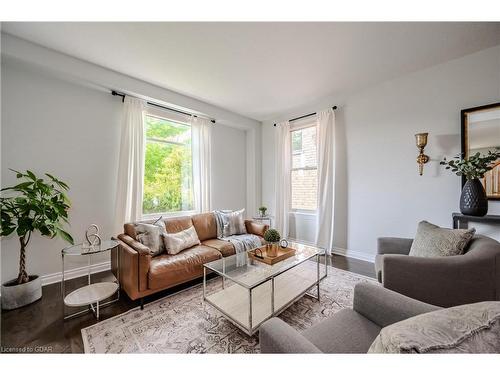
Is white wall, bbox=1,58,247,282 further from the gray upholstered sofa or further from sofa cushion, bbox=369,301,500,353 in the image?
sofa cushion, bbox=369,301,500,353

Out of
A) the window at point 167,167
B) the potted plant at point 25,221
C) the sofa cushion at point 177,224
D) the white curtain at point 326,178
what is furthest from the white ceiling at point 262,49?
the sofa cushion at point 177,224

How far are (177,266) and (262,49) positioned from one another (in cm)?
256

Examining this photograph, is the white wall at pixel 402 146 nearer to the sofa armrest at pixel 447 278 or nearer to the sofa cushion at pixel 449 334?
the sofa armrest at pixel 447 278

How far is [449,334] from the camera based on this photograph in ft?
1.84

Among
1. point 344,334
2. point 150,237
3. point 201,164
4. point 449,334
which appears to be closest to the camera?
point 449,334

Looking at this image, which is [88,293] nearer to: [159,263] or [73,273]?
[159,263]

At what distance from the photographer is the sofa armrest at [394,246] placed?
211 centimetres

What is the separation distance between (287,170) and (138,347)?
346 centimetres

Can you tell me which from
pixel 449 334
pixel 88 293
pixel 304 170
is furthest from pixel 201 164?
pixel 449 334

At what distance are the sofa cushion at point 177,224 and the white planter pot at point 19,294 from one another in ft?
4.42

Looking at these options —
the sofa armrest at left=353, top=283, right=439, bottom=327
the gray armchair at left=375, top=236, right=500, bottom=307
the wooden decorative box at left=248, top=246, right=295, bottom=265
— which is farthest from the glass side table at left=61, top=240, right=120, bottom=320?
the gray armchair at left=375, top=236, right=500, bottom=307

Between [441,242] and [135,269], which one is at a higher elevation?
[441,242]
